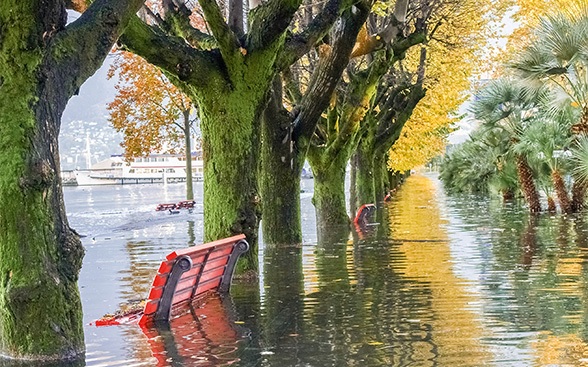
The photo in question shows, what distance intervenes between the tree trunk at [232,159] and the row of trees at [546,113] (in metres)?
10.7

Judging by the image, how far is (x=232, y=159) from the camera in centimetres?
1345

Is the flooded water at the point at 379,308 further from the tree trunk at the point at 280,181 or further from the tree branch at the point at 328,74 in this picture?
the tree branch at the point at 328,74

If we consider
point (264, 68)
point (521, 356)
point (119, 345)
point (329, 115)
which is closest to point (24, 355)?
point (119, 345)

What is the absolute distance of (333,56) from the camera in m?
18.2

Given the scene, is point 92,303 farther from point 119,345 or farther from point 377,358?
point 377,358

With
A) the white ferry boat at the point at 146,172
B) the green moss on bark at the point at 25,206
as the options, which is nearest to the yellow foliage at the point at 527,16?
the green moss on bark at the point at 25,206

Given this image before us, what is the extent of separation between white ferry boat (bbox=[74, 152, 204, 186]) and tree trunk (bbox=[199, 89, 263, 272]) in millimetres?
127377

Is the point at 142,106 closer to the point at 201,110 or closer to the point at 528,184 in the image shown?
the point at 528,184

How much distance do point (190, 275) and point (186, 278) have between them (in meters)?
0.11

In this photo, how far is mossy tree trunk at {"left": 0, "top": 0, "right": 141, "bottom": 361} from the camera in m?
8.22

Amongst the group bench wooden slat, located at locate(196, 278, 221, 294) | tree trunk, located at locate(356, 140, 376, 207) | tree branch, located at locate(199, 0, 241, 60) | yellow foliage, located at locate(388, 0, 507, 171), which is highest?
yellow foliage, located at locate(388, 0, 507, 171)

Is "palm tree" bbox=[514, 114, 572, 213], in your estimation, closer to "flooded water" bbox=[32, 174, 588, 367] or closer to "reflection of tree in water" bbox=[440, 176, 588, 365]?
"reflection of tree in water" bbox=[440, 176, 588, 365]

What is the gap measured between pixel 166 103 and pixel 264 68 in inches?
1474

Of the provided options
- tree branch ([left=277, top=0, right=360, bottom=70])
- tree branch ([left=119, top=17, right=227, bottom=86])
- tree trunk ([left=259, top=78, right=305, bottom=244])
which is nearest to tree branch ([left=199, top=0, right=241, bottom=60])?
tree branch ([left=119, top=17, right=227, bottom=86])
